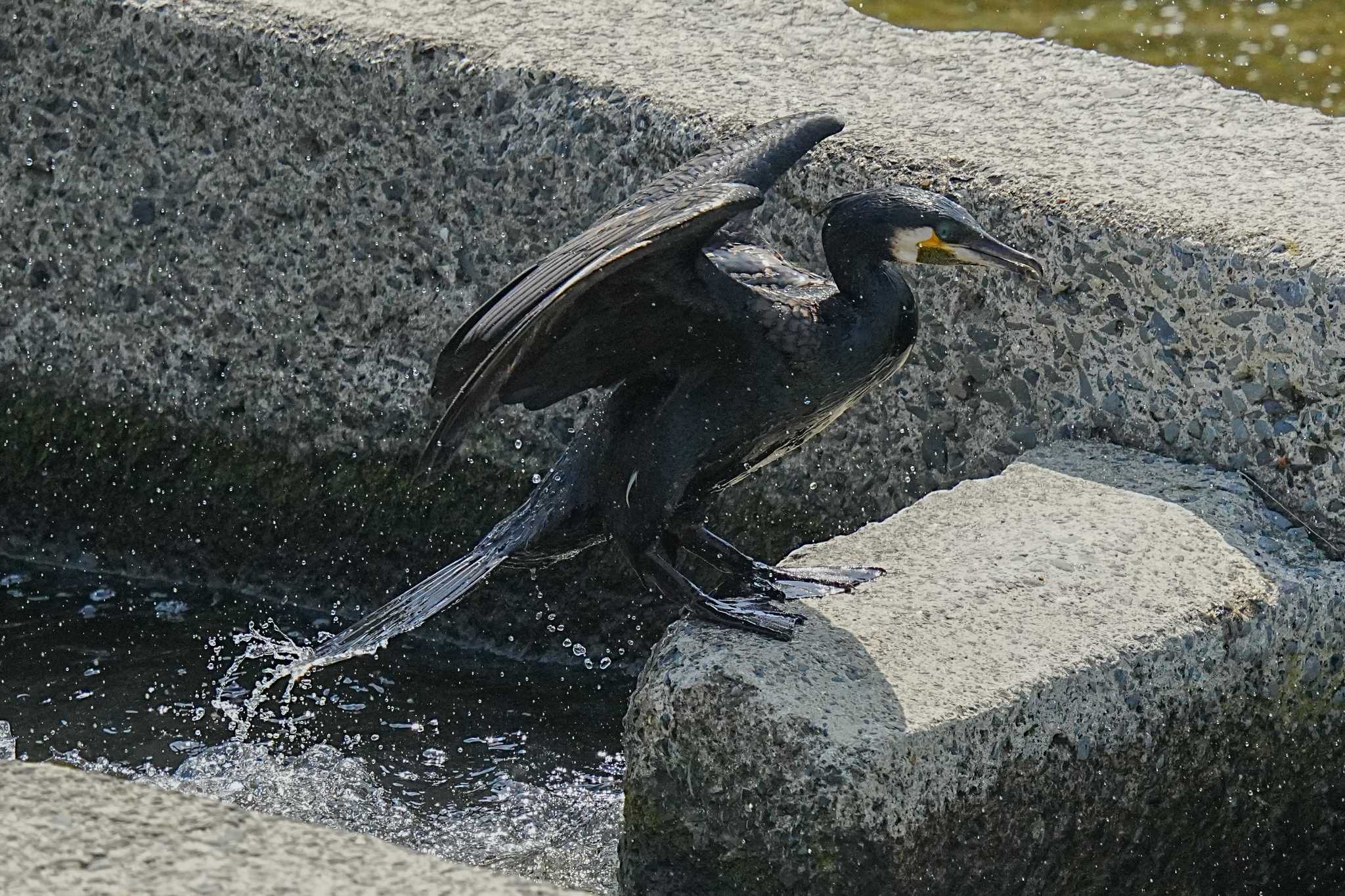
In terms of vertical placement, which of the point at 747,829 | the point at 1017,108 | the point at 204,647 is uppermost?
the point at 1017,108

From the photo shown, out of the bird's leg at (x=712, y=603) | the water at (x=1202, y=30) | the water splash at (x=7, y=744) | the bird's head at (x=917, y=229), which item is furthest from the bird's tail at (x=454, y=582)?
the water at (x=1202, y=30)

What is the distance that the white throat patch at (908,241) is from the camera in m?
3.54

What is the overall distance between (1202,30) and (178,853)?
6.89 m

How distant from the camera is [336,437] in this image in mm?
5051

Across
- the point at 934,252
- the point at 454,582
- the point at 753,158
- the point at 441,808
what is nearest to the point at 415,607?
the point at 454,582

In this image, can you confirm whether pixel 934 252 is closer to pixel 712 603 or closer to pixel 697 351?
pixel 697 351

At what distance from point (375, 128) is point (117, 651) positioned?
→ 148 cm

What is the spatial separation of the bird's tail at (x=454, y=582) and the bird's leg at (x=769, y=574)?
0.91 feet

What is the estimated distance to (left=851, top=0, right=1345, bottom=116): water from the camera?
7434 mm

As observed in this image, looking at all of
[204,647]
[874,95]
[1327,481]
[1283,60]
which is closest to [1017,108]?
[874,95]

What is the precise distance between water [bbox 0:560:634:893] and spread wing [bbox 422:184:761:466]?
3.52 ft

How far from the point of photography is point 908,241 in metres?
3.55

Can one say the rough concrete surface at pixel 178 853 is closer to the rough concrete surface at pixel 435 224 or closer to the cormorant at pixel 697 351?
the cormorant at pixel 697 351

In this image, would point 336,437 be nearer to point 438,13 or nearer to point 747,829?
point 438,13
